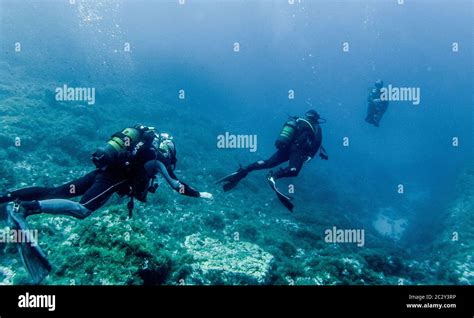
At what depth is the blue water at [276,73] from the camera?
2862 centimetres

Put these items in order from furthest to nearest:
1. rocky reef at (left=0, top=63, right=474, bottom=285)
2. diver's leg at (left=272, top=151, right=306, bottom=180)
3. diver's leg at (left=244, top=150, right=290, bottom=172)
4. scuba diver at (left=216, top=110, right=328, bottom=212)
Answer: diver's leg at (left=244, top=150, right=290, bottom=172) < scuba diver at (left=216, top=110, right=328, bottom=212) < diver's leg at (left=272, top=151, right=306, bottom=180) < rocky reef at (left=0, top=63, right=474, bottom=285)

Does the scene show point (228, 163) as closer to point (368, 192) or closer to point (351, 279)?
point (351, 279)

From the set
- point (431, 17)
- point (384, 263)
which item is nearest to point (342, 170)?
point (384, 263)

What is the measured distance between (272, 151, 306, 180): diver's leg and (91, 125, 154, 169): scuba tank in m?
4.41

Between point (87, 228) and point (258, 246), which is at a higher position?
point (87, 228)

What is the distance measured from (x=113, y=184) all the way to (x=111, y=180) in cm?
9

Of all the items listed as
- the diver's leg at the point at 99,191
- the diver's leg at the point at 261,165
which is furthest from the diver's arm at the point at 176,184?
the diver's leg at the point at 261,165

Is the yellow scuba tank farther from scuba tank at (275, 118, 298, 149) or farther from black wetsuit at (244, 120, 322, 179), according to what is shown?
scuba tank at (275, 118, 298, 149)

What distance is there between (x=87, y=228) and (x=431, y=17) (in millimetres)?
128228

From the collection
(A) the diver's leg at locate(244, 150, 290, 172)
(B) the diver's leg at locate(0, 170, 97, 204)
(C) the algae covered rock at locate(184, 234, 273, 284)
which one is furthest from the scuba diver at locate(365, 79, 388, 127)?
(B) the diver's leg at locate(0, 170, 97, 204)

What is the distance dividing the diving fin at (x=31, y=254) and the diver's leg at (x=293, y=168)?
627 centimetres

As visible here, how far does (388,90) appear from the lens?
53.7ft

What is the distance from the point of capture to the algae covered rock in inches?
316

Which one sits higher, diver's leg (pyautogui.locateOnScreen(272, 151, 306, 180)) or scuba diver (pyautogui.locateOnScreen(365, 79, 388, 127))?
scuba diver (pyautogui.locateOnScreen(365, 79, 388, 127))
